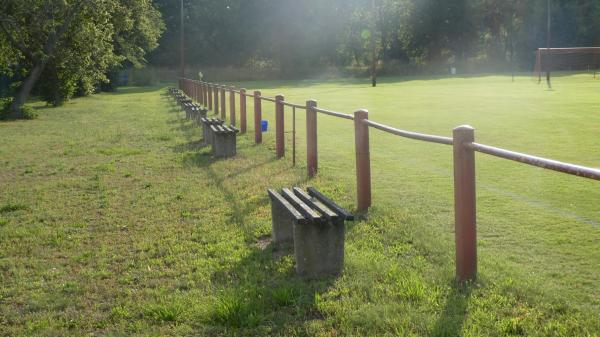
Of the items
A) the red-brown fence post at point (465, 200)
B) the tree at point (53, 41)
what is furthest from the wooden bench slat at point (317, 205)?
the tree at point (53, 41)

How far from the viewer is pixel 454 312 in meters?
4.30

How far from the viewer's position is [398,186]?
894 cm

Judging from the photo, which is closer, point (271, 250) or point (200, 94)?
point (271, 250)

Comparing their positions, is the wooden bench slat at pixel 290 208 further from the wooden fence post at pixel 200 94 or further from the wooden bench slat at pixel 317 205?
the wooden fence post at pixel 200 94

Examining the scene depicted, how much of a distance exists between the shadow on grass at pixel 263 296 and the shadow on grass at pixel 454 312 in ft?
2.53

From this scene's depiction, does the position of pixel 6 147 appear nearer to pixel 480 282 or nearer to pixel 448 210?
pixel 448 210

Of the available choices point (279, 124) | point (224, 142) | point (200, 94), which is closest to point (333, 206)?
point (279, 124)

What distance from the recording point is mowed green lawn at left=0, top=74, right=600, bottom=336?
4.32 m

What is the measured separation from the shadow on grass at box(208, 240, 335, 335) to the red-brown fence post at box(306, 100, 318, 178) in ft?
13.1

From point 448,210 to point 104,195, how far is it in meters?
4.37

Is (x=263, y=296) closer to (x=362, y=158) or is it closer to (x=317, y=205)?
(x=317, y=205)

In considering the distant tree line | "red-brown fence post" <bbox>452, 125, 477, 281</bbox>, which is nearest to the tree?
"red-brown fence post" <bbox>452, 125, 477, 281</bbox>

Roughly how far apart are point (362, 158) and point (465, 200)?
2.44 metres

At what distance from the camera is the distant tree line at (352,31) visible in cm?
7875
